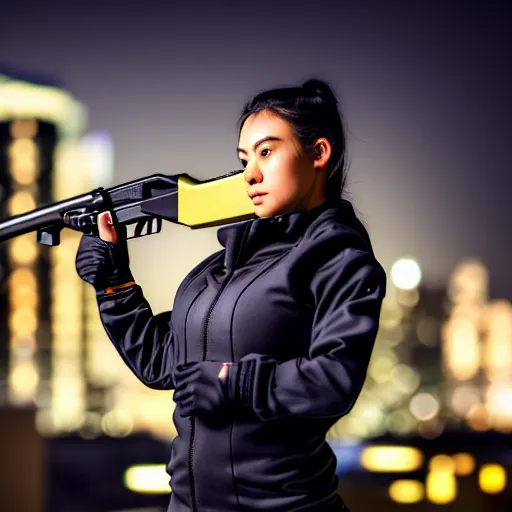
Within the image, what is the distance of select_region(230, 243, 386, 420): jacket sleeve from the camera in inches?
68.6

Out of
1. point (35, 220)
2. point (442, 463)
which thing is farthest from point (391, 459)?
point (35, 220)

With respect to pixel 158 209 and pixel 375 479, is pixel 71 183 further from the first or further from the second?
pixel 158 209

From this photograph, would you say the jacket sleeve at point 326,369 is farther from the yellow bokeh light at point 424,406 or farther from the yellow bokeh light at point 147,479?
the yellow bokeh light at point 424,406

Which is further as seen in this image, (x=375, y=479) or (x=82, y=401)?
(x=82, y=401)

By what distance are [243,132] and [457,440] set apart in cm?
629

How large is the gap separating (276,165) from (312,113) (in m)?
0.12

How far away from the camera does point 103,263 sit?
6.70 ft

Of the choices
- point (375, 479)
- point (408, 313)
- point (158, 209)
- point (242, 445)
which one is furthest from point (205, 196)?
point (408, 313)

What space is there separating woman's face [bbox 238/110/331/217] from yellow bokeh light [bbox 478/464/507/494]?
4134mm

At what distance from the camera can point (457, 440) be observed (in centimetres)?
780

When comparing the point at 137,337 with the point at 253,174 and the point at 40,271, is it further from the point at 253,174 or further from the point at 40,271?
the point at 40,271

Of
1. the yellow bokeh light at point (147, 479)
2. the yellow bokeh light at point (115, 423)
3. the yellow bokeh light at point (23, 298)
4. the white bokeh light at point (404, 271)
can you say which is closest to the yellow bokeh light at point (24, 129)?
the yellow bokeh light at point (23, 298)

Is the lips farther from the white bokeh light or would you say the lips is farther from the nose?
the white bokeh light

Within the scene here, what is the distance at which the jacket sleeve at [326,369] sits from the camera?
1.74 meters
